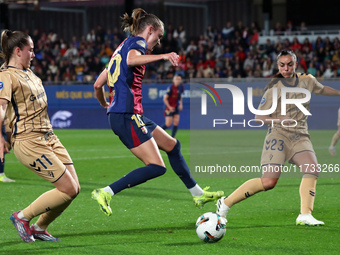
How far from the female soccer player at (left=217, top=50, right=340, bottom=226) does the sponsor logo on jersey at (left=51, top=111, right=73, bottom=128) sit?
2200 cm

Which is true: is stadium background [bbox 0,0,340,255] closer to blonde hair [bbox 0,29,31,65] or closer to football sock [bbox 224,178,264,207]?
football sock [bbox 224,178,264,207]

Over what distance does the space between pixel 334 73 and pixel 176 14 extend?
1378 centimetres

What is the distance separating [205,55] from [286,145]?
77.2 ft

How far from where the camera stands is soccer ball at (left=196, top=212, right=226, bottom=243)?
553cm

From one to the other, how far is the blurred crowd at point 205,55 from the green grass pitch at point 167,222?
51.4 feet

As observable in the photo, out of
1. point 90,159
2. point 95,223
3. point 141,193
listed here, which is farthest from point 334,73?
point 95,223

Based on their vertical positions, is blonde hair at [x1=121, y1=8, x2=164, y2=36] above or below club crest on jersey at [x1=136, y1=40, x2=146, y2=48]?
above

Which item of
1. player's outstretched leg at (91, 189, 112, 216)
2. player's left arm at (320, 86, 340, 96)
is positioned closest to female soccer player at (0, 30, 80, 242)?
player's outstretched leg at (91, 189, 112, 216)

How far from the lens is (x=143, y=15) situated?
19.8 ft

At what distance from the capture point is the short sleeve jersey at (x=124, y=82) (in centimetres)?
586

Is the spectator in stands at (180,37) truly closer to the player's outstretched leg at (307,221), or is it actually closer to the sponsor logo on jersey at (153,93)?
the sponsor logo on jersey at (153,93)

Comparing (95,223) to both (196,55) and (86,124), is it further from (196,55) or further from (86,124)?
(196,55)

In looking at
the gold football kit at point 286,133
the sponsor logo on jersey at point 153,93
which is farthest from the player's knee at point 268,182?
the sponsor logo on jersey at point 153,93

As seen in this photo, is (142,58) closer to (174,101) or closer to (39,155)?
(39,155)
